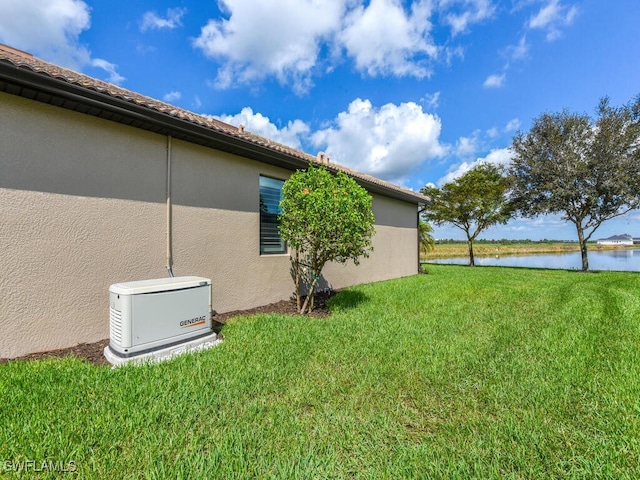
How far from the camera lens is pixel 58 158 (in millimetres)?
3365

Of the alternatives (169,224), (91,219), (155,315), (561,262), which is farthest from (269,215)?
(561,262)

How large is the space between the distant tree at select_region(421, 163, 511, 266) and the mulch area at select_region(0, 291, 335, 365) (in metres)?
13.4

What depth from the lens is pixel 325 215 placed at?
4.77 meters

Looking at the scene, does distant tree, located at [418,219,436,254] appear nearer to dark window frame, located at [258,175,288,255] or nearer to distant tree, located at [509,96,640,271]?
distant tree, located at [509,96,640,271]

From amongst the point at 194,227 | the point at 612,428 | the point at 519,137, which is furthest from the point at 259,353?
the point at 519,137

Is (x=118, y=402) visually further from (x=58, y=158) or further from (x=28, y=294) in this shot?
(x=58, y=158)

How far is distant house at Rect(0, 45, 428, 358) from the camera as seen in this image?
309 centimetres

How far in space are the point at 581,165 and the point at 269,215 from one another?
1484 cm

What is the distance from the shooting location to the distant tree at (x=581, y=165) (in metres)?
12.3

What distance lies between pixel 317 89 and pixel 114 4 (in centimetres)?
796

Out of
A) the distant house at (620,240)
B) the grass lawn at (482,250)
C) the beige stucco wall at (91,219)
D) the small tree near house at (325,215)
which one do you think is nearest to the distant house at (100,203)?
the beige stucco wall at (91,219)

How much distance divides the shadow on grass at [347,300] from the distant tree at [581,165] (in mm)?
12702

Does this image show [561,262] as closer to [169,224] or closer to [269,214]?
[269,214]

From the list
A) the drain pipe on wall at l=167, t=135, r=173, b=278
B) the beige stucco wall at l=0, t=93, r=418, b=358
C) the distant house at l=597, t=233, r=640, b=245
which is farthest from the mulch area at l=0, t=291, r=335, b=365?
the distant house at l=597, t=233, r=640, b=245
